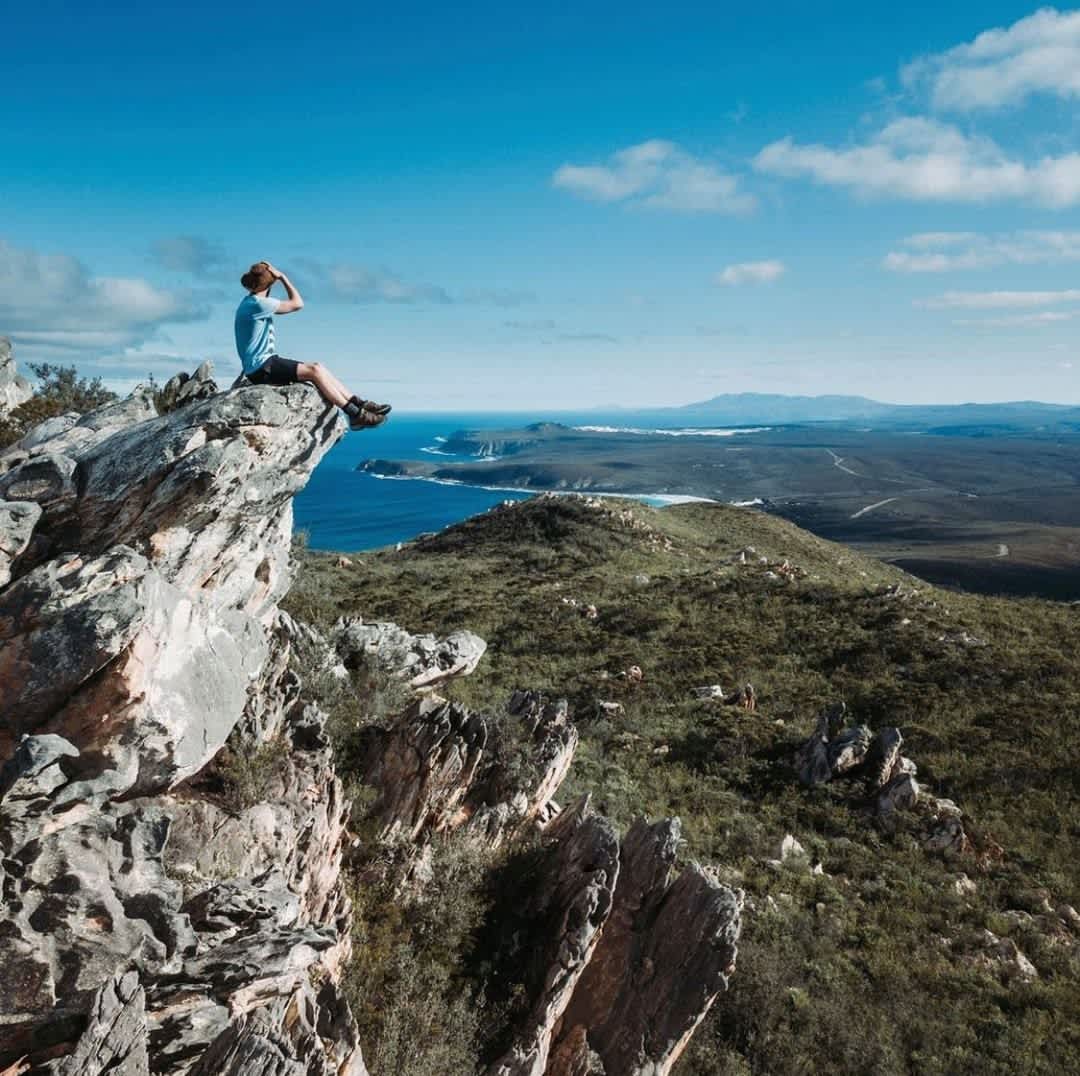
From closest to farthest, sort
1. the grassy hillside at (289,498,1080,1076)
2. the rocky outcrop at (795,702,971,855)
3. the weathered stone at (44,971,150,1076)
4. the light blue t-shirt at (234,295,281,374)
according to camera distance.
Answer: the weathered stone at (44,971,150,1076), the light blue t-shirt at (234,295,281,374), the grassy hillside at (289,498,1080,1076), the rocky outcrop at (795,702,971,855)

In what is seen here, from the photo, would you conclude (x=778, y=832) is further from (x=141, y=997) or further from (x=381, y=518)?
(x=381, y=518)

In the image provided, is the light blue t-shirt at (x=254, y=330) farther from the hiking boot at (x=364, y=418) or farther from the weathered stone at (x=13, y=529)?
the weathered stone at (x=13, y=529)

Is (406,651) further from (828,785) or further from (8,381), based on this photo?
(8,381)

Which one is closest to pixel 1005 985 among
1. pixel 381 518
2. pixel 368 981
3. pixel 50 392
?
pixel 368 981

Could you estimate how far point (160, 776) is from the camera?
8414 millimetres

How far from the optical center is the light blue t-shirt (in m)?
10.8

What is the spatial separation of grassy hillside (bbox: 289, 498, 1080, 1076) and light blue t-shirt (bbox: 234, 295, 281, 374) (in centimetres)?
1066

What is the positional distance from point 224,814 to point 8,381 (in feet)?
93.9

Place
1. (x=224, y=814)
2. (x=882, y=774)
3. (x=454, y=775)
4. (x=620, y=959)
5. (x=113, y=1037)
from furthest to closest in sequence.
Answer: (x=882, y=774)
(x=454, y=775)
(x=620, y=959)
(x=224, y=814)
(x=113, y=1037)

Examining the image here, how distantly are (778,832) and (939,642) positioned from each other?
15.9 m

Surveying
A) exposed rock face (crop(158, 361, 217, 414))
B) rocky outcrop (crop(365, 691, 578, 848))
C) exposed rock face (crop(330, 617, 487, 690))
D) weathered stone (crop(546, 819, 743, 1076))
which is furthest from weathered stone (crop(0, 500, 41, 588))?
weathered stone (crop(546, 819, 743, 1076))

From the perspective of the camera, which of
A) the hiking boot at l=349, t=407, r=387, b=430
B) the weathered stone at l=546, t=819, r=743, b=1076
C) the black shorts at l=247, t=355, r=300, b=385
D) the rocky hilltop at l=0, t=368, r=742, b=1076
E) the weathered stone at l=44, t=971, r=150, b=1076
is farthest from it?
the hiking boot at l=349, t=407, r=387, b=430

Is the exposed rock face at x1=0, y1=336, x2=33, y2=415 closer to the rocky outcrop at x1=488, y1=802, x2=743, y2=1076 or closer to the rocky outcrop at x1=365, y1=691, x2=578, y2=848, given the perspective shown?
the rocky outcrop at x1=365, y1=691, x2=578, y2=848

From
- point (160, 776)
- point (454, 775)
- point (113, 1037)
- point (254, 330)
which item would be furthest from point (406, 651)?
point (113, 1037)
